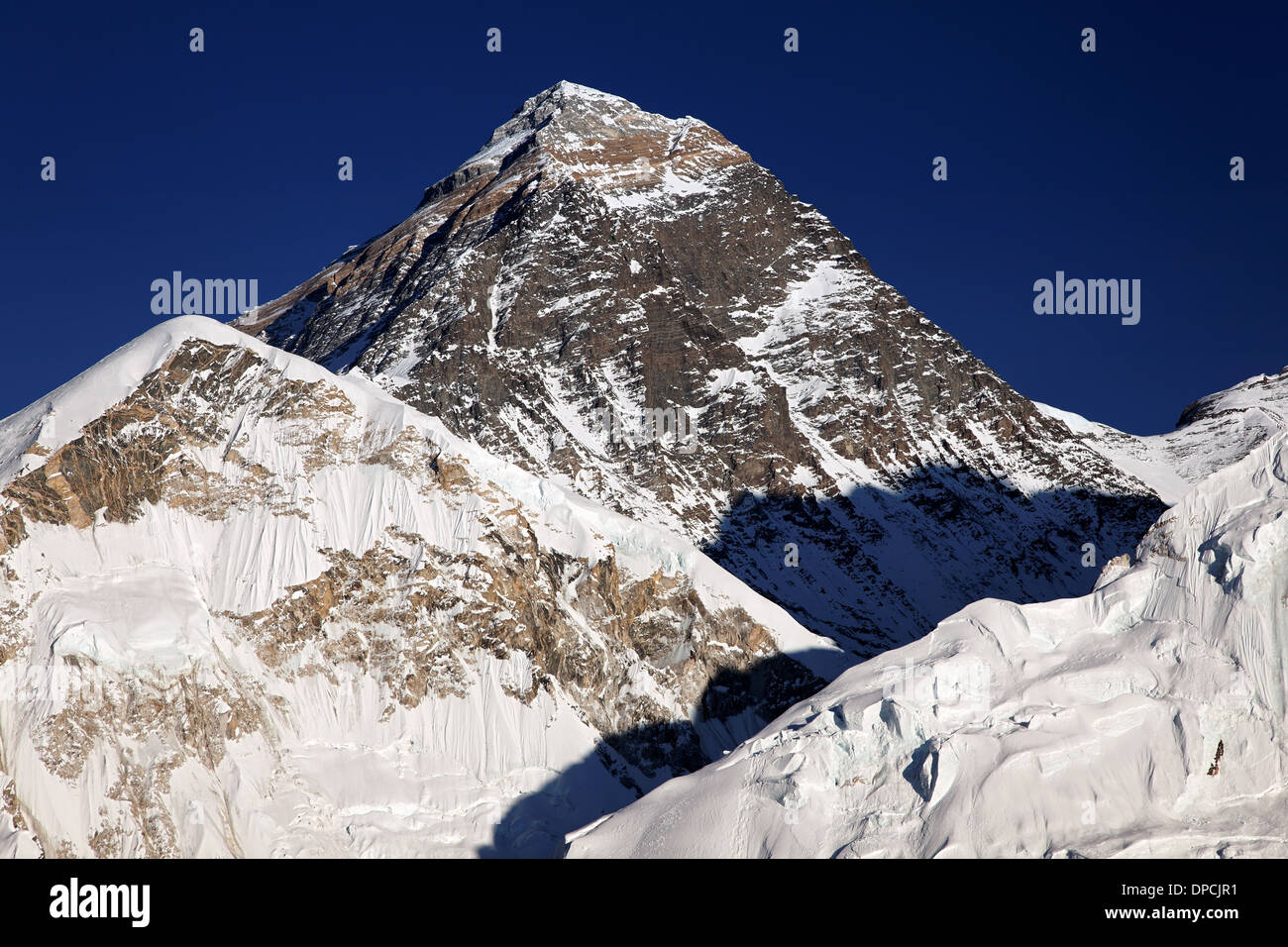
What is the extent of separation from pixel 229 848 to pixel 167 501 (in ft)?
110

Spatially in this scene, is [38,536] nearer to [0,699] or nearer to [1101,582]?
[0,699]

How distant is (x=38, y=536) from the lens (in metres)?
128

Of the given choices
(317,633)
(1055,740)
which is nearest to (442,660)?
(317,633)

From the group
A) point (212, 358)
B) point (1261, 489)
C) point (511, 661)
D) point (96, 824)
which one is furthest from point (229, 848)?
point (1261, 489)

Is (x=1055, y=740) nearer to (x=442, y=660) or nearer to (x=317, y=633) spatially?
(x=442, y=660)

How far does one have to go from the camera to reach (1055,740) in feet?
314

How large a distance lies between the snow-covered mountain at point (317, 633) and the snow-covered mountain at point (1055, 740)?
31.4 meters

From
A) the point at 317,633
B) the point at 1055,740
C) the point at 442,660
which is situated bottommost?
the point at 1055,740

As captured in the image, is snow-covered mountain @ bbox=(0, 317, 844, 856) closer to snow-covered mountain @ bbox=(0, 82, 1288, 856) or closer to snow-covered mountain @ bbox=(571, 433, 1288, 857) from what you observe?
snow-covered mountain @ bbox=(0, 82, 1288, 856)

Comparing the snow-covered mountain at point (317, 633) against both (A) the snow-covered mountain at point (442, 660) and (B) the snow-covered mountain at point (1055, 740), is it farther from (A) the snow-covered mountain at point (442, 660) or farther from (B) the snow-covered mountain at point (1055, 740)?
(B) the snow-covered mountain at point (1055, 740)

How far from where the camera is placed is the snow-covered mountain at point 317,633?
392ft

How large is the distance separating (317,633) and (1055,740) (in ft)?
210
